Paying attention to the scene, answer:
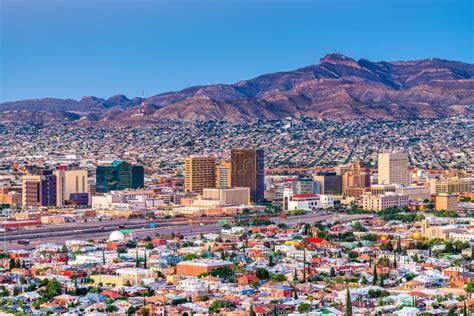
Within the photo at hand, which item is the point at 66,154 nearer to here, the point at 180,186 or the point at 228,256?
the point at 180,186

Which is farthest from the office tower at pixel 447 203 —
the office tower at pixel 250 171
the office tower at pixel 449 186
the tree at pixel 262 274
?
the tree at pixel 262 274

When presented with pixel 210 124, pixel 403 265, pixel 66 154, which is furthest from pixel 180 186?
pixel 210 124

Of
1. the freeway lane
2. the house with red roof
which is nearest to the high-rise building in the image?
the freeway lane

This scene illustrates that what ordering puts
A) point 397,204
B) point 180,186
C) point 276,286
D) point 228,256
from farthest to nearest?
1. point 180,186
2. point 397,204
3. point 228,256
4. point 276,286

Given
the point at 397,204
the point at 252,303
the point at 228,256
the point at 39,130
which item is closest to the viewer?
the point at 252,303

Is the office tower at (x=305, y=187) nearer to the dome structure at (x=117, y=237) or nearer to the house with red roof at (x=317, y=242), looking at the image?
the dome structure at (x=117, y=237)

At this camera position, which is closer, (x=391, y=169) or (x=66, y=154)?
(x=391, y=169)

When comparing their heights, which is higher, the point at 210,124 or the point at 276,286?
the point at 210,124
